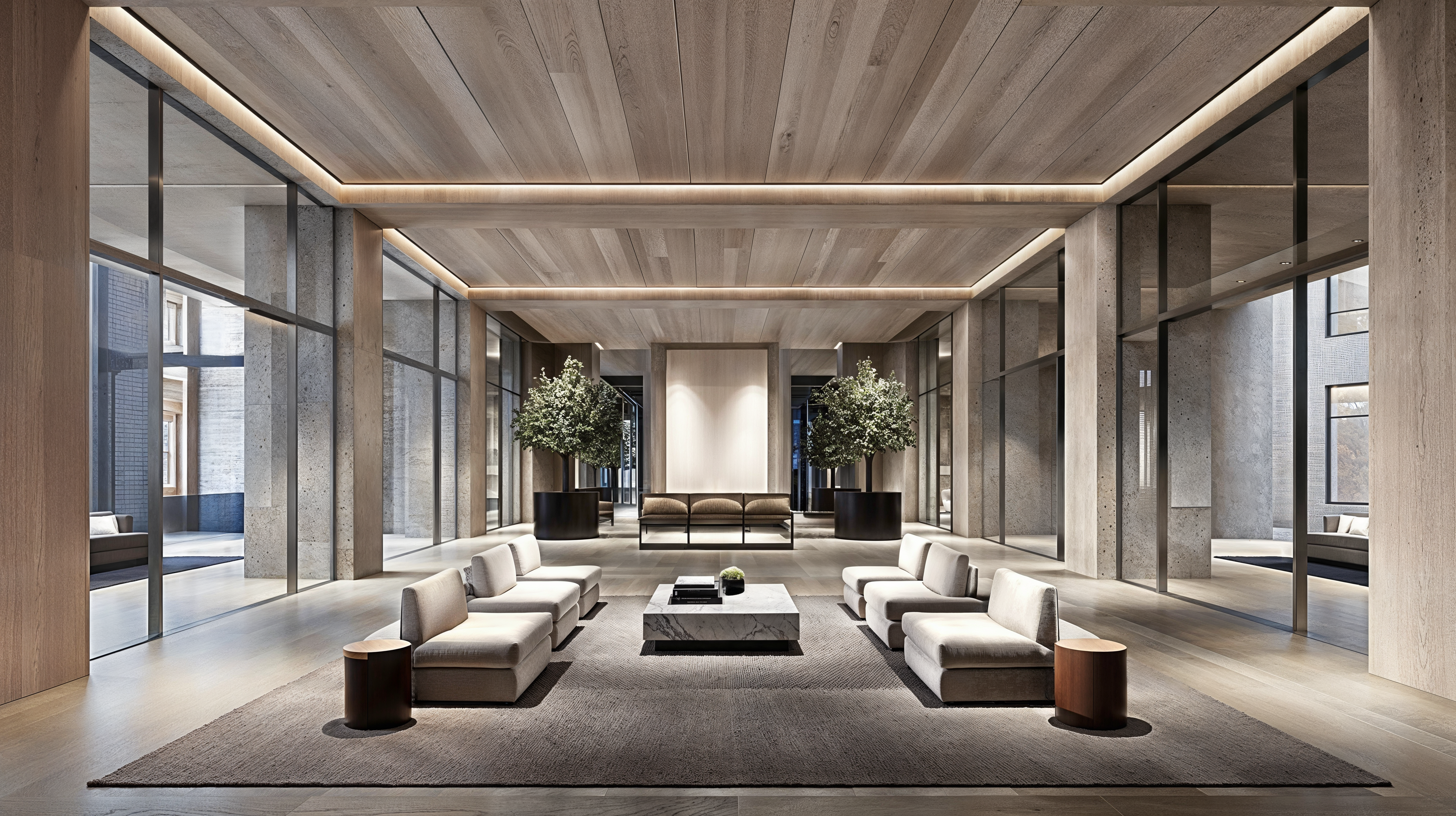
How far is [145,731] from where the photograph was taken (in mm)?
3721

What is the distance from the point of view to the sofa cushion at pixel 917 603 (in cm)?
548

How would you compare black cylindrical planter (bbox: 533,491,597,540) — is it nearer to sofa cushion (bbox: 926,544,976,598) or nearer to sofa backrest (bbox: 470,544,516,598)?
sofa backrest (bbox: 470,544,516,598)

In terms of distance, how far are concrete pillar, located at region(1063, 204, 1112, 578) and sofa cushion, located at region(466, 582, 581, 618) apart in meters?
5.32

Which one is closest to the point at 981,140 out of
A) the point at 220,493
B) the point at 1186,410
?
the point at 1186,410

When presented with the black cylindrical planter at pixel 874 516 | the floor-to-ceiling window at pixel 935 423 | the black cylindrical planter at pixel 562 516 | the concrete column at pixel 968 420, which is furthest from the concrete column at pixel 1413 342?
the black cylindrical planter at pixel 562 516

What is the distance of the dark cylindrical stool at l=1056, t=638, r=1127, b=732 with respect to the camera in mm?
3807

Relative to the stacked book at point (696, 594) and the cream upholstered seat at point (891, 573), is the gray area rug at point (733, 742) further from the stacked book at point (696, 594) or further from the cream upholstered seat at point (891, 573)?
the cream upholstered seat at point (891, 573)

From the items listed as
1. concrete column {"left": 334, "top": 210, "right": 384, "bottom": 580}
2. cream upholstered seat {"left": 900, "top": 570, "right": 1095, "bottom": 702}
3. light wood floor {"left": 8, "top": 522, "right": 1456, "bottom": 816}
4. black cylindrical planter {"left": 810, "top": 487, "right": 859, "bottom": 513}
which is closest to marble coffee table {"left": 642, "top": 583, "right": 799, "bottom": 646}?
cream upholstered seat {"left": 900, "top": 570, "right": 1095, "bottom": 702}

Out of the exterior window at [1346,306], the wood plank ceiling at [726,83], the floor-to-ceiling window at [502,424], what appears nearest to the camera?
the wood plank ceiling at [726,83]

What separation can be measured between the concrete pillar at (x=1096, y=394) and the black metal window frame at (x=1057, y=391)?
0.44 meters

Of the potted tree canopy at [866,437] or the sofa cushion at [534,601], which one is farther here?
the potted tree canopy at [866,437]

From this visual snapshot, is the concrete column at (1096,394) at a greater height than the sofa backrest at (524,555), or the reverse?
the concrete column at (1096,394)

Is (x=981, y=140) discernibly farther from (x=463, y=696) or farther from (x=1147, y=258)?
(x=463, y=696)

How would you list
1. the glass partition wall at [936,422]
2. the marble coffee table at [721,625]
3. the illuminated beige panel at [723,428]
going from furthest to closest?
the illuminated beige panel at [723,428], the glass partition wall at [936,422], the marble coffee table at [721,625]
